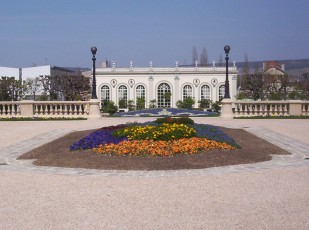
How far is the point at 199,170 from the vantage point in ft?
30.8

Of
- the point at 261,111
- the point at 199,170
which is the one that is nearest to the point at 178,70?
the point at 261,111

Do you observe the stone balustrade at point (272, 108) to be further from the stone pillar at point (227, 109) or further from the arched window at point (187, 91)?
the arched window at point (187, 91)

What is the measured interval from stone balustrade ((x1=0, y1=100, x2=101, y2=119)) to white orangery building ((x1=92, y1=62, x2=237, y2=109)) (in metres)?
38.9

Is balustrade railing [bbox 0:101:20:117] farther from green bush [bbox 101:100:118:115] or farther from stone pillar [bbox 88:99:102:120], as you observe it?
green bush [bbox 101:100:118:115]

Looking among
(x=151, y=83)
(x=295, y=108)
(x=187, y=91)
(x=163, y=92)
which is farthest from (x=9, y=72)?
(x=295, y=108)

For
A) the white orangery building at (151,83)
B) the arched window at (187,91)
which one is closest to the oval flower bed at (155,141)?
the white orangery building at (151,83)

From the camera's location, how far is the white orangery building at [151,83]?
66.2m

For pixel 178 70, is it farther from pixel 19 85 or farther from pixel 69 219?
pixel 69 219

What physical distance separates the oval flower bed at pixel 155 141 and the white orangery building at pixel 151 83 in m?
52.8

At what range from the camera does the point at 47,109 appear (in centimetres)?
2705

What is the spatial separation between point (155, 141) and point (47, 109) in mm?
16429

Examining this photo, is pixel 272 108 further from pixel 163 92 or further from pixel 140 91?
pixel 140 91

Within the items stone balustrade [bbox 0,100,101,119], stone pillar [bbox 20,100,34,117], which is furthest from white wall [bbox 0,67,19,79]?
stone pillar [bbox 20,100,34,117]

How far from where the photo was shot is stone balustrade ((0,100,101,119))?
26.8 meters
